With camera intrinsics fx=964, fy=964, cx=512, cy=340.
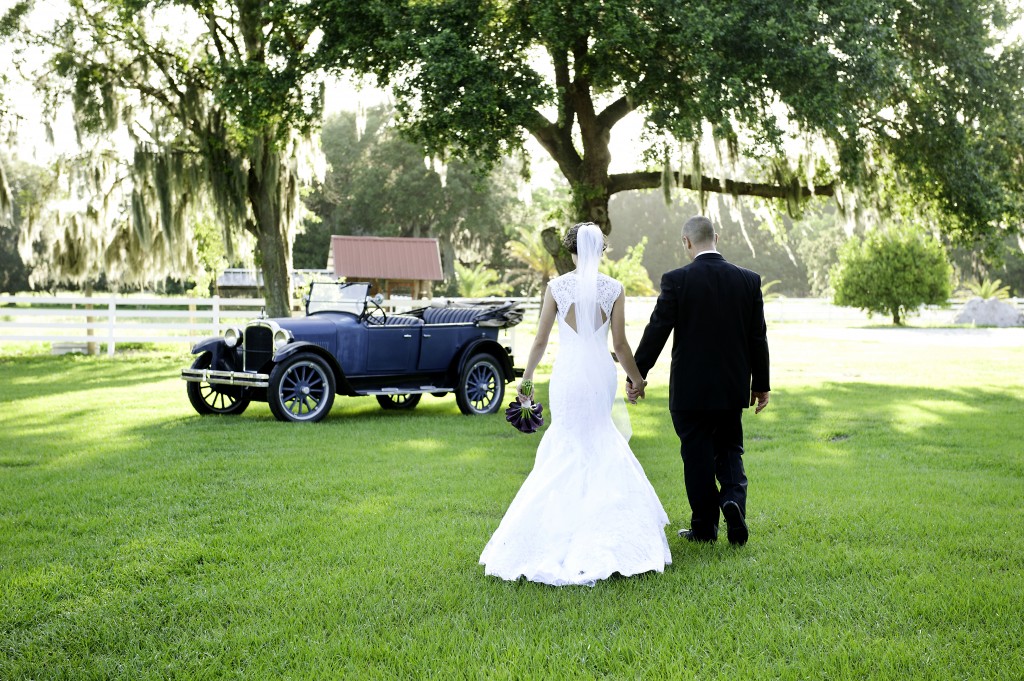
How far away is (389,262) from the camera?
39.3 m

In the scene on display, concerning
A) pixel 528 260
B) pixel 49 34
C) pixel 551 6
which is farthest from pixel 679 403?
pixel 528 260

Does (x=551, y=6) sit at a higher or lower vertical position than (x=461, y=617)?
higher

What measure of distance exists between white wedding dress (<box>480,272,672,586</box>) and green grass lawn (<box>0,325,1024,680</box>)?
0.14 metres

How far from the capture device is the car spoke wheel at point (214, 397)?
11.7 meters

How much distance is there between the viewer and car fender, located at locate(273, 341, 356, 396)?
10.9 meters

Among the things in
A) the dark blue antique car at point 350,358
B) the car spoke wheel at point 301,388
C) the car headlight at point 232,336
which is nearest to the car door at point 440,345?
the dark blue antique car at point 350,358

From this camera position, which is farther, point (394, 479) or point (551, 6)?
point (551, 6)

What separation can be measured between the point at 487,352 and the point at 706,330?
7263 millimetres

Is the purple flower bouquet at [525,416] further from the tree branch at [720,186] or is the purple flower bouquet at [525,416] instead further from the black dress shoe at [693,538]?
the tree branch at [720,186]

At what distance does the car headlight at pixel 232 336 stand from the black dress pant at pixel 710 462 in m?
7.54

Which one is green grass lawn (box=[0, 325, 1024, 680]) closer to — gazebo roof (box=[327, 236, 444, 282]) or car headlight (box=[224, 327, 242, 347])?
car headlight (box=[224, 327, 242, 347])

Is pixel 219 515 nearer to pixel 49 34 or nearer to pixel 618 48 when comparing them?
pixel 618 48

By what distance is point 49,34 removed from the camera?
19281 millimetres

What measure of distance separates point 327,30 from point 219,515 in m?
11.0
